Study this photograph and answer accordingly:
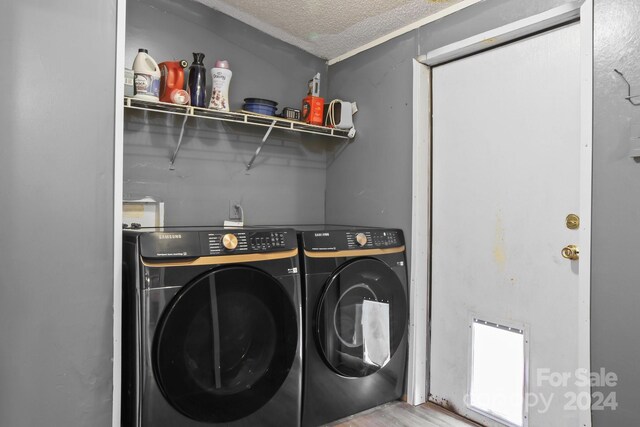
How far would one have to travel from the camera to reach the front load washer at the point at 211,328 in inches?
59.2

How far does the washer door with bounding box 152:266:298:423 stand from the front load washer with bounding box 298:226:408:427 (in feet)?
0.53

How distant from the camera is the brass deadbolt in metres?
1.70

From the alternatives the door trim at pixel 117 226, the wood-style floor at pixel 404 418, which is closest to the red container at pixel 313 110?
the door trim at pixel 117 226

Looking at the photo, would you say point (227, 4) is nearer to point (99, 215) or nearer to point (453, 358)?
point (99, 215)

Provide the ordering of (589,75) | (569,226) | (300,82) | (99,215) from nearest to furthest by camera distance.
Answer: (99,215) → (589,75) → (569,226) → (300,82)

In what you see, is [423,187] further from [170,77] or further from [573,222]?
[170,77]

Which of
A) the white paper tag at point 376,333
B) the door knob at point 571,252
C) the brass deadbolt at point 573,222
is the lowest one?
the white paper tag at point 376,333

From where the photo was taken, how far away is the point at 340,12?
2244mm

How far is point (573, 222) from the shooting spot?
1.71 meters

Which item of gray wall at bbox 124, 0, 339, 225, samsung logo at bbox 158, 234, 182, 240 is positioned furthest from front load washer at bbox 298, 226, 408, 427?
gray wall at bbox 124, 0, 339, 225

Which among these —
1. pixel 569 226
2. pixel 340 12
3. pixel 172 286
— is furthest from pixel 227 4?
pixel 569 226

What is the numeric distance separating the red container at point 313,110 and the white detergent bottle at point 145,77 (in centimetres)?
93

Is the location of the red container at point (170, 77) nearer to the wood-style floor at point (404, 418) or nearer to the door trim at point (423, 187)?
the door trim at point (423, 187)

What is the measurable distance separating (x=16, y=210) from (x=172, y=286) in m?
0.56
